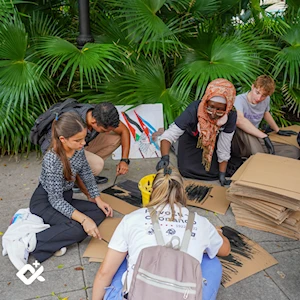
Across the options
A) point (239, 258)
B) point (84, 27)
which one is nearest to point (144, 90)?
point (84, 27)

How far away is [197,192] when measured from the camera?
333 cm

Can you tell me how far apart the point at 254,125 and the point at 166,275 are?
8.76 ft

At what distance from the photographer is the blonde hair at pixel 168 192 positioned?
1731mm

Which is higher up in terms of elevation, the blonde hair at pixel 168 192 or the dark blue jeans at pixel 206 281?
the blonde hair at pixel 168 192

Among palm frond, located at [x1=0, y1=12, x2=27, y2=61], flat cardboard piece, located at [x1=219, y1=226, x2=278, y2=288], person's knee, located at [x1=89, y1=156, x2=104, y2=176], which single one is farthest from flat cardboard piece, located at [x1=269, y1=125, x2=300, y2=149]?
palm frond, located at [x1=0, y1=12, x2=27, y2=61]

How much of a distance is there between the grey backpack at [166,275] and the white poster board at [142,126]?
2552mm

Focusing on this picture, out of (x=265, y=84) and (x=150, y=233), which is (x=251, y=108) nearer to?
(x=265, y=84)

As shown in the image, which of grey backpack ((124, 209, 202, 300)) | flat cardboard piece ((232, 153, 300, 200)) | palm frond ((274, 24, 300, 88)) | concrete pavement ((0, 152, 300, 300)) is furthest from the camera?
palm frond ((274, 24, 300, 88))

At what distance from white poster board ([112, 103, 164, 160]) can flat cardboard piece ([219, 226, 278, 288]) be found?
1.70 metres

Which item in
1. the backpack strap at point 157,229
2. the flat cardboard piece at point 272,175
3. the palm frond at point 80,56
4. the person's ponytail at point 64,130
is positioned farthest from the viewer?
the palm frond at point 80,56

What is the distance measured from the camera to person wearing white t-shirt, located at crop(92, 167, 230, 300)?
1684 mm

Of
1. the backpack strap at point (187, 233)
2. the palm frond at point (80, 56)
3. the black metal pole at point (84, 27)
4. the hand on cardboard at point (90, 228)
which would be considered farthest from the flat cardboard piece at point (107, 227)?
the black metal pole at point (84, 27)

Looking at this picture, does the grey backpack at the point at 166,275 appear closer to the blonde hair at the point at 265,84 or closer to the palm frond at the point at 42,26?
the blonde hair at the point at 265,84

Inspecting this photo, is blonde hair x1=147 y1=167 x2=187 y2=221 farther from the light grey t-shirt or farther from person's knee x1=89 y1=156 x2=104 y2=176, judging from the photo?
the light grey t-shirt
